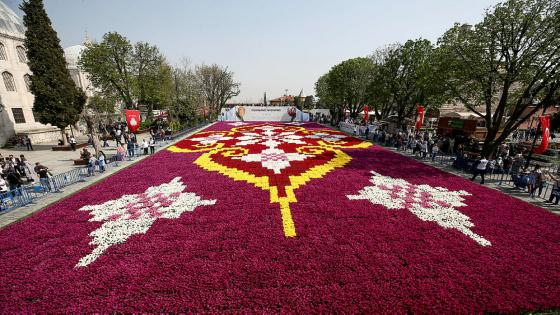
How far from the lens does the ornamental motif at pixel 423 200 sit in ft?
31.4

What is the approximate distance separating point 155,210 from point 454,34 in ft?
74.7

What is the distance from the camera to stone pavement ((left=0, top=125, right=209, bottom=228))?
10680mm

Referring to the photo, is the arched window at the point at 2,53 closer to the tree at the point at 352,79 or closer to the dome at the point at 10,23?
the dome at the point at 10,23

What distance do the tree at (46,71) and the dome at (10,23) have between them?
919cm

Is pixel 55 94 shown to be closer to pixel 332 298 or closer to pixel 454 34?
pixel 332 298

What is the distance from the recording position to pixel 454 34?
1762 cm

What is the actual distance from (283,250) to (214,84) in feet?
201

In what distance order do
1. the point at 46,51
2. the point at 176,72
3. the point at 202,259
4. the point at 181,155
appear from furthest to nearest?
the point at 176,72, the point at 46,51, the point at 181,155, the point at 202,259

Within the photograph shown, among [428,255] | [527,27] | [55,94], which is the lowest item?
[428,255]

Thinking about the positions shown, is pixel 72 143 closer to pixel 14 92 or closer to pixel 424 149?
pixel 14 92

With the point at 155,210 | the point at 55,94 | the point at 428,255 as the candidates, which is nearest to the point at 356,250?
the point at 428,255

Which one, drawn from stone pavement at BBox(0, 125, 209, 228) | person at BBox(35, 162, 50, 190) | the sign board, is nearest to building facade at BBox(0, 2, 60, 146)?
stone pavement at BBox(0, 125, 209, 228)

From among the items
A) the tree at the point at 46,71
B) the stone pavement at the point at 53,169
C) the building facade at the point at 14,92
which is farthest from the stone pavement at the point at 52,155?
the tree at the point at 46,71

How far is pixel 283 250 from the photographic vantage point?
7.83 m
